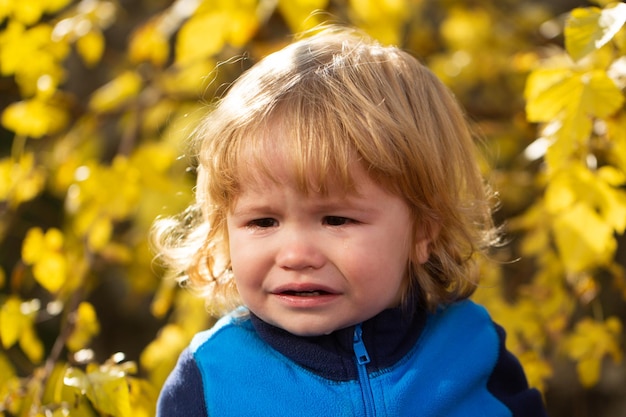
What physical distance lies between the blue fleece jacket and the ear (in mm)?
111

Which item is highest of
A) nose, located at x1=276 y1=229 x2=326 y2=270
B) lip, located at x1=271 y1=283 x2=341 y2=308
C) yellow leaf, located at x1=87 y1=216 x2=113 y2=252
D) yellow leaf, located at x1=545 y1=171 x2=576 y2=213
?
nose, located at x1=276 y1=229 x2=326 y2=270

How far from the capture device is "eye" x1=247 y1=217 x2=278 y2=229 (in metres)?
1.34

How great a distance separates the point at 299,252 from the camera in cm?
129

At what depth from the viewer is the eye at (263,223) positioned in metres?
1.34

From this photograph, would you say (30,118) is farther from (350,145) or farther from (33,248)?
(350,145)

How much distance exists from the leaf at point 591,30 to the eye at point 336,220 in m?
0.45

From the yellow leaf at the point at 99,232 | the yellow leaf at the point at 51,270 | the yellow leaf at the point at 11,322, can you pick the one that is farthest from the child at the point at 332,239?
the yellow leaf at the point at 99,232

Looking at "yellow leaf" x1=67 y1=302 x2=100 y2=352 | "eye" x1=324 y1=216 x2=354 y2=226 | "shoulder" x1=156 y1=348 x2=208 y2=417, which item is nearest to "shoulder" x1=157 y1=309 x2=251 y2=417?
"shoulder" x1=156 y1=348 x2=208 y2=417

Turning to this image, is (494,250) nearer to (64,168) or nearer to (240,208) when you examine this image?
(64,168)

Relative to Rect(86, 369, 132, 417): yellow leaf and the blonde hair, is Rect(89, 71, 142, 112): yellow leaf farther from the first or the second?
Rect(86, 369, 132, 417): yellow leaf

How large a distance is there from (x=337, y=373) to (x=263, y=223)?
265 millimetres

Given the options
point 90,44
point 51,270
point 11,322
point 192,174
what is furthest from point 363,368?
point 192,174

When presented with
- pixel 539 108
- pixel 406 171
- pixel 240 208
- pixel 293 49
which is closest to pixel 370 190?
pixel 406 171

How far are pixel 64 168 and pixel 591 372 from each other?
1.50m
